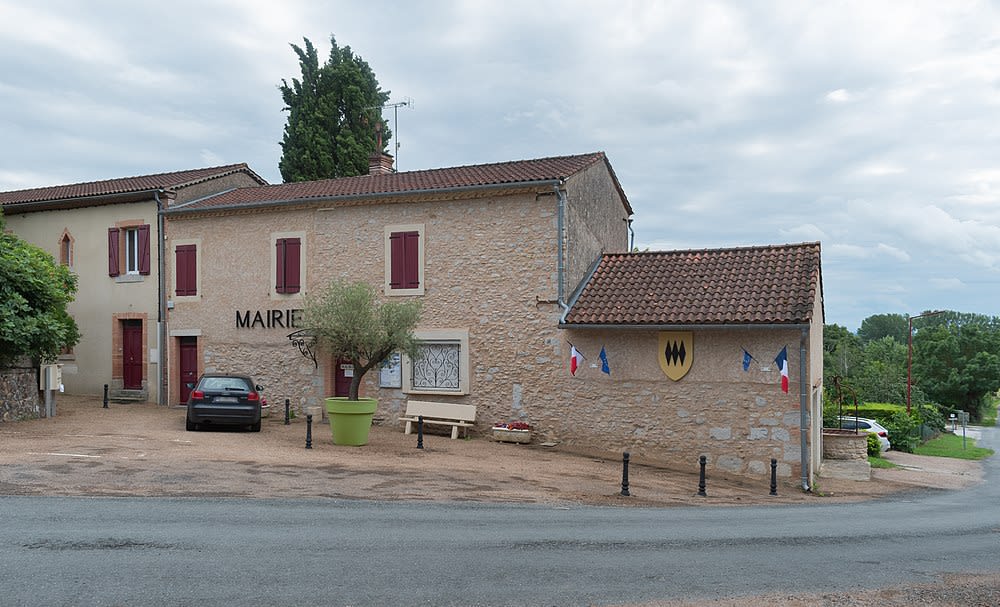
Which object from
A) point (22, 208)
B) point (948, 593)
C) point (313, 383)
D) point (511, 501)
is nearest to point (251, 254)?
point (313, 383)

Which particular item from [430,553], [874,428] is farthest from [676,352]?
[874,428]

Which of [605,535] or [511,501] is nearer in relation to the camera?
[605,535]

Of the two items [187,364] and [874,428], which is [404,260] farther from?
[874,428]

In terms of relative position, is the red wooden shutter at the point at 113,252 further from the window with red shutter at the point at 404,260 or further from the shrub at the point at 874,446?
the shrub at the point at 874,446

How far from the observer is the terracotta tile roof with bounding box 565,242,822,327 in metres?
15.1

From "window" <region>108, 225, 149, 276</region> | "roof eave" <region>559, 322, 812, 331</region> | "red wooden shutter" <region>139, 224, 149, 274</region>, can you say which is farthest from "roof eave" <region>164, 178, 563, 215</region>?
"roof eave" <region>559, 322, 812, 331</region>

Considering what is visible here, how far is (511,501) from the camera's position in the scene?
429 inches

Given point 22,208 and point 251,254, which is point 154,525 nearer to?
point 251,254

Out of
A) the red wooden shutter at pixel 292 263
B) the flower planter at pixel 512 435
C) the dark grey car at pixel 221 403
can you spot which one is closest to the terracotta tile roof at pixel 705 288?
the flower planter at pixel 512 435

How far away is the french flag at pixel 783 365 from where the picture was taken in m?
14.6

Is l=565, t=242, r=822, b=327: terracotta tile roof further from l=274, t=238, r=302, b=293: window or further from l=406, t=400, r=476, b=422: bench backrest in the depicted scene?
l=274, t=238, r=302, b=293: window

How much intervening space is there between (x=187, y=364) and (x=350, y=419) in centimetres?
772

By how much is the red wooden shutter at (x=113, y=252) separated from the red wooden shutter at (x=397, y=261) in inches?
325

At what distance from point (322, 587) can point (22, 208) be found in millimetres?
20428
